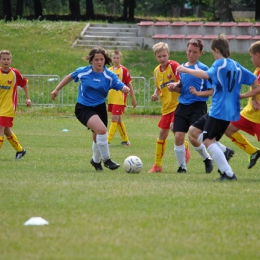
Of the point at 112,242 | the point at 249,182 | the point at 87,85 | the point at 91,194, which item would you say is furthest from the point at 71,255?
the point at 87,85

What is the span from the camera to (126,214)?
6.43 meters

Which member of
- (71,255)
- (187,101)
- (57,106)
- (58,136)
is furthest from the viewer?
(57,106)

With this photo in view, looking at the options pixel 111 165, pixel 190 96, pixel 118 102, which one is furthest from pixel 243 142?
pixel 118 102

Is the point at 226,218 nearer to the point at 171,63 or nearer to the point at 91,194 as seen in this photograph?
the point at 91,194

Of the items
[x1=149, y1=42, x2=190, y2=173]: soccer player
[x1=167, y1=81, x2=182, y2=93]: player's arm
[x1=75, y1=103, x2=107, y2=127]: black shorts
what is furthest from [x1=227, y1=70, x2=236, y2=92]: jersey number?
[x1=75, y1=103, x2=107, y2=127]: black shorts

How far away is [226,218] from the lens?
635cm

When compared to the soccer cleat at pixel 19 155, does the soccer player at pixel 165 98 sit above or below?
above

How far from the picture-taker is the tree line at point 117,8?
46219 millimetres

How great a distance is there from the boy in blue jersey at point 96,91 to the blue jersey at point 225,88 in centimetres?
189

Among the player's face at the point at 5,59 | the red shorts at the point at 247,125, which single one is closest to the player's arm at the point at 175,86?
the red shorts at the point at 247,125

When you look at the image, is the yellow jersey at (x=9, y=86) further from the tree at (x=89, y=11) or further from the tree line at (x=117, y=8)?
the tree at (x=89, y=11)

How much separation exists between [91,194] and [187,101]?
3.25 meters

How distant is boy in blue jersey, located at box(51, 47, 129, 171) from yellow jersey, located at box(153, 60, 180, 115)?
0.78 metres

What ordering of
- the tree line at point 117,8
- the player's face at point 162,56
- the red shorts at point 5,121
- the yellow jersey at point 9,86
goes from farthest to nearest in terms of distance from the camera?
the tree line at point 117,8 → the yellow jersey at point 9,86 → the red shorts at point 5,121 → the player's face at point 162,56
